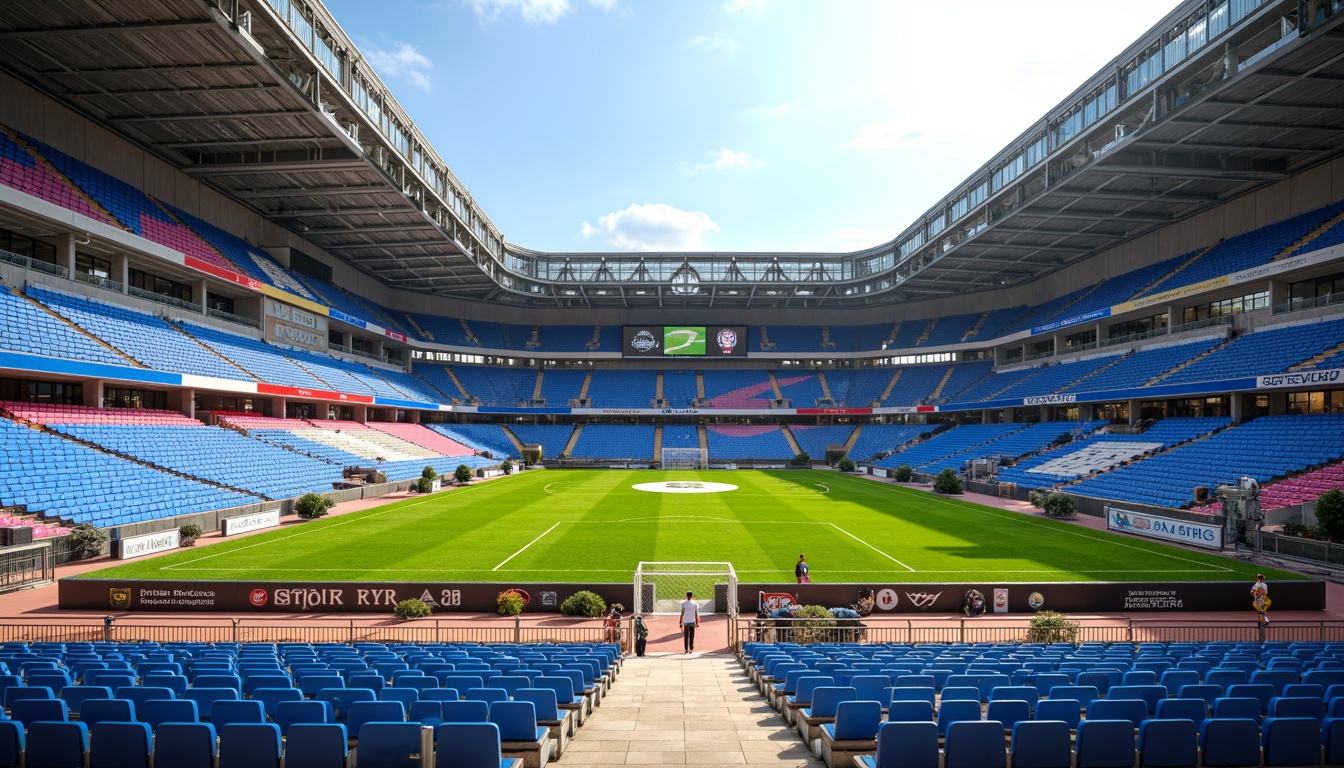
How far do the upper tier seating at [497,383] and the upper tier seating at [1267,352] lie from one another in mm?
63799

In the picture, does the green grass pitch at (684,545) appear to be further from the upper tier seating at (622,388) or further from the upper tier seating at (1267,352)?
the upper tier seating at (622,388)

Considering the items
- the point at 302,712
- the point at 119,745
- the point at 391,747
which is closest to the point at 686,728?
the point at 391,747

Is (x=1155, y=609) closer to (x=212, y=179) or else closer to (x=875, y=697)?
(x=875, y=697)

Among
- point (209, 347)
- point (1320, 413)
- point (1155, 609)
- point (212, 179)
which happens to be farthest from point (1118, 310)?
point (212, 179)

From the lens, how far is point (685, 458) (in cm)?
6862

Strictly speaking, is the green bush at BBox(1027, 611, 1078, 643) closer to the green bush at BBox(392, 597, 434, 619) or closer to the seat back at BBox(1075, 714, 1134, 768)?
the seat back at BBox(1075, 714, 1134, 768)

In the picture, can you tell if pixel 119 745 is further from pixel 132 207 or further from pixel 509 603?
pixel 132 207

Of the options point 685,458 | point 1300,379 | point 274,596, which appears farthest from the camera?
point 685,458

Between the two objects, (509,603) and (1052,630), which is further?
(509,603)

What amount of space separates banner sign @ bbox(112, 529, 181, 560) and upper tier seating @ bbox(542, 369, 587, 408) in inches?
2032

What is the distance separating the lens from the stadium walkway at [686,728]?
24.0 ft

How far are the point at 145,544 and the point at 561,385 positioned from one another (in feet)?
187

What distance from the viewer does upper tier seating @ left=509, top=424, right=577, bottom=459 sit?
7225 cm

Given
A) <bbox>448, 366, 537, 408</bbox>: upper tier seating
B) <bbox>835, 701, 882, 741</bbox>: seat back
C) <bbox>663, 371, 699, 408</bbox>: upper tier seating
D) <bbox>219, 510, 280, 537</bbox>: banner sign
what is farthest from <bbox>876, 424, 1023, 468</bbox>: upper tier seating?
<bbox>835, 701, 882, 741</bbox>: seat back
